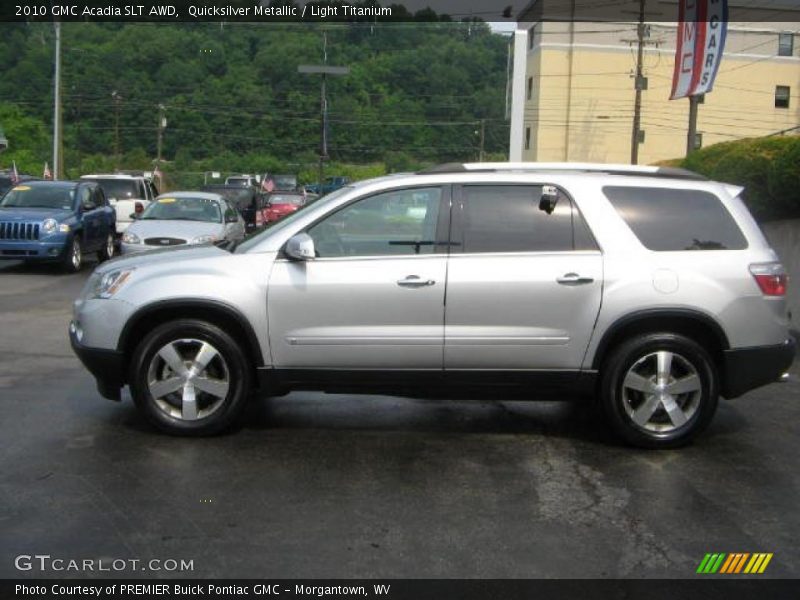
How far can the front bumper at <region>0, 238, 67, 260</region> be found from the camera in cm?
1694

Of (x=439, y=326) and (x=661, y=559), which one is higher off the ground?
(x=439, y=326)

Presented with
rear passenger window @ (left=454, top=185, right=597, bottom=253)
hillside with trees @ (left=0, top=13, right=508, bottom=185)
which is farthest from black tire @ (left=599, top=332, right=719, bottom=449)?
hillside with trees @ (left=0, top=13, right=508, bottom=185)

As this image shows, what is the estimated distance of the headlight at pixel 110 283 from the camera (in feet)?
20.7

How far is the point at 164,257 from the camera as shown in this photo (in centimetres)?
654

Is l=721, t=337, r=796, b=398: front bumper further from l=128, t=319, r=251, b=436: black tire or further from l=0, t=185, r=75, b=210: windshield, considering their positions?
l=0, t=185, r=75, b=210: windshield

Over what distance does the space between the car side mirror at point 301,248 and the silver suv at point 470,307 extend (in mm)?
15

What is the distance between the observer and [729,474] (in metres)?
5.86

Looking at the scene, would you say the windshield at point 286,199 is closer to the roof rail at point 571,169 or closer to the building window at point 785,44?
the roof rail at point 571,169

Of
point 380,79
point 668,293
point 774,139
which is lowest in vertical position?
point 668,293

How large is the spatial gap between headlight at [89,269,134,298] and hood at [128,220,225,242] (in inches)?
377
